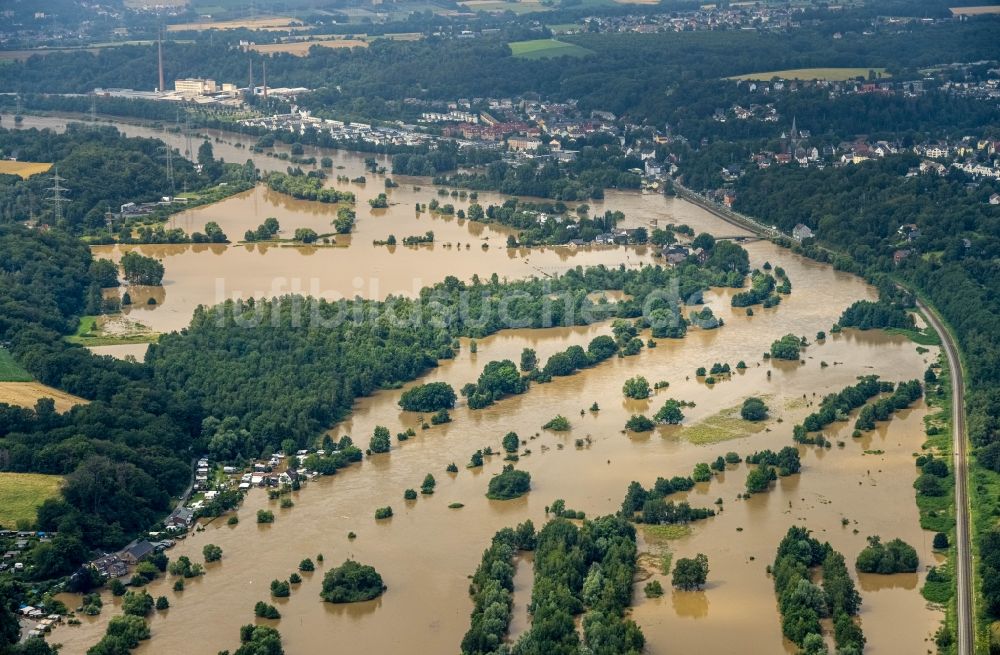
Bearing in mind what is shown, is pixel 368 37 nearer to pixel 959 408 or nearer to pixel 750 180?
pixel 750 180

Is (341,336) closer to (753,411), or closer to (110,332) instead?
(110,332)

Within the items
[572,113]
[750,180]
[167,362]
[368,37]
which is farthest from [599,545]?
[368,37]

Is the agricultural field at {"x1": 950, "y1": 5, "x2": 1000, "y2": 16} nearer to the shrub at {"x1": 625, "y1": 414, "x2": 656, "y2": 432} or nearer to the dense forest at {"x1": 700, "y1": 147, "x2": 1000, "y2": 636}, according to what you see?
the dense forest at {"x1": 700, "y1": 147, "x2": 1000, "y2": 636}

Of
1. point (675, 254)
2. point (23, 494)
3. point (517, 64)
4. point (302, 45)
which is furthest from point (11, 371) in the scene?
point (302, 45)

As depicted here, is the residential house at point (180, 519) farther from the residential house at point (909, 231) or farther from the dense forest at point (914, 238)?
the residential house at point (909, 231)

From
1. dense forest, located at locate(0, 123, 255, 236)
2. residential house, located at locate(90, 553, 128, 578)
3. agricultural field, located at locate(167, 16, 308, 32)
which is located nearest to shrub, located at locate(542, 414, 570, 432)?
residential house, located at locate(90, 553, 128, 578)
